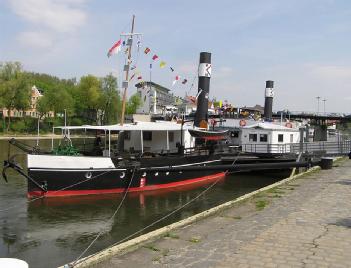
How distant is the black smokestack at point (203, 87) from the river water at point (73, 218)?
8.28 metres

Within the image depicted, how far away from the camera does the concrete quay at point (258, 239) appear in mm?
7328

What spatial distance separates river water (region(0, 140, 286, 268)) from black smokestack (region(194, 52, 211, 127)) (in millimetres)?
8275

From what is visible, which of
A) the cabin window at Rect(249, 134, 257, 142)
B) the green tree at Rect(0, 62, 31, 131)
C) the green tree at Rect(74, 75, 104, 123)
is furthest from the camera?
the green tree at Rect(74, 75, 104, 123)

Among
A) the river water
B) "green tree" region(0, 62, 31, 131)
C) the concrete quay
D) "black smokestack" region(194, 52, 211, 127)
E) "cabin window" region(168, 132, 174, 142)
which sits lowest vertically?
the river water

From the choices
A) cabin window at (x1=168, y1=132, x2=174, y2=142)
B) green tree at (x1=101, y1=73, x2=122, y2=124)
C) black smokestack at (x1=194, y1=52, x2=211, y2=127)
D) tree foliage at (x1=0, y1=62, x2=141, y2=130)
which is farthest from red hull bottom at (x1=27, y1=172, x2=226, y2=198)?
green tree at (x1=101, y1=73, x2=122, y2=124)

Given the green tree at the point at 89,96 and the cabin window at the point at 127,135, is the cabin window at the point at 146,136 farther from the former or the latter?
the green tree at the point at 89,96

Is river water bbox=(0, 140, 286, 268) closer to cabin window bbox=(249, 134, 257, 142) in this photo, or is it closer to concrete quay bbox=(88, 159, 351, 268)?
concrete quay bbox=(88, 159, 351, 268)

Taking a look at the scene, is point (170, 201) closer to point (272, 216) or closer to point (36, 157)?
point (36, 157)

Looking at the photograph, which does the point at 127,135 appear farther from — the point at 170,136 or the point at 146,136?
the point at 170,136

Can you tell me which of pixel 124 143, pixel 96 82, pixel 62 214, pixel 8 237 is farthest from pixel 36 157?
pixel 96 82

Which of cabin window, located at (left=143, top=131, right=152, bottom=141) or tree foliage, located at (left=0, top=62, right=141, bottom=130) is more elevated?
tree foliage, located at (left=0, top=62, right=141, bottom=130)

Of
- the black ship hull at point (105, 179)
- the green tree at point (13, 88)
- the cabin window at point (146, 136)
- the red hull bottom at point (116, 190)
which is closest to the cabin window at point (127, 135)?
the cabin window at point (146, 136)

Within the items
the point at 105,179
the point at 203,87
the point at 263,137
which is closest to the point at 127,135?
the point at 105,179

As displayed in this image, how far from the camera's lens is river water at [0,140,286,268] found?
37.2 feet
